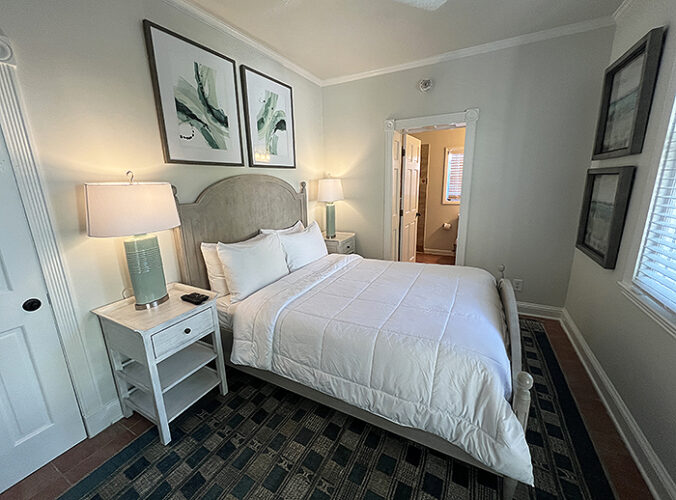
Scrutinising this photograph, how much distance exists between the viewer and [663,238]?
1511mm

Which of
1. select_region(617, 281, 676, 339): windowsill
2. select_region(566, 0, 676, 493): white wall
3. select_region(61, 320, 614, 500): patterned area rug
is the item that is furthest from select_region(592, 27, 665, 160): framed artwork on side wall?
select_region(61, 320, 614, 500): patterned area rug

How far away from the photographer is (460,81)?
9.48 feet

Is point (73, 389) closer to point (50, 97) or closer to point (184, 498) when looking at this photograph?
point (184, 498)

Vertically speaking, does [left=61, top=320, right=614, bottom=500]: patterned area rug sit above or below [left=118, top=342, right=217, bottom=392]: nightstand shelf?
below

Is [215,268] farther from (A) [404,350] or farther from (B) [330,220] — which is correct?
(B) [330,220]

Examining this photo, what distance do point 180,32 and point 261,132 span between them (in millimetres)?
903

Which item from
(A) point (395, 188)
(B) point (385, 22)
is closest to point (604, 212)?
(A) point (395, 188)

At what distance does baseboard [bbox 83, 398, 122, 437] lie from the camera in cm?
165

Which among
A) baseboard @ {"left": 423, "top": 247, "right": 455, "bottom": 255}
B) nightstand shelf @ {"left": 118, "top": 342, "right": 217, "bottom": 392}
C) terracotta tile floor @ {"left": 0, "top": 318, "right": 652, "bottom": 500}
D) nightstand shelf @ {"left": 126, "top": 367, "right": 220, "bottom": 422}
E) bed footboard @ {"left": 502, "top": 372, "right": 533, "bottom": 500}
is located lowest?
terracotta tile floor @ {"left": 0, "top": 318, "right": 652, "bottom": 500}

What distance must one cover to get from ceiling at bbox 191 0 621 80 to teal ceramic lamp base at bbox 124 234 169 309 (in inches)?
69.1

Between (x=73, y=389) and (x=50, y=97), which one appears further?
(x=73, y=389)

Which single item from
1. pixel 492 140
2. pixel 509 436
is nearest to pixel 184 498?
pixel 509 436

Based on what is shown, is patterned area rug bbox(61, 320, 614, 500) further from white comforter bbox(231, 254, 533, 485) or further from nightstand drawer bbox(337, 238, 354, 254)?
nightstand drawer bbox(337, 238, 354, 254)

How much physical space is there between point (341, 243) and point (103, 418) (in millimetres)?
2549
